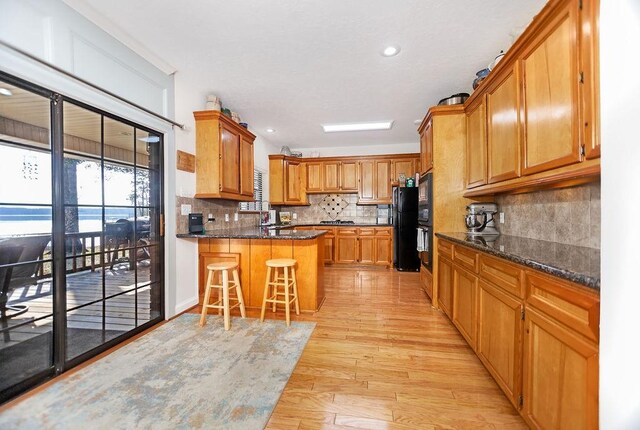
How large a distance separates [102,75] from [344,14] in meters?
1.99

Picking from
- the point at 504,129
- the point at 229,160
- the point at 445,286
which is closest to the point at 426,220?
the point at 445,286

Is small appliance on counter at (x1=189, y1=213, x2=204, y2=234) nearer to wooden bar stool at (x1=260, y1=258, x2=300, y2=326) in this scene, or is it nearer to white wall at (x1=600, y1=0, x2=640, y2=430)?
wooden bar stool at (x1=260, y1=258, x2=300, y2=326)

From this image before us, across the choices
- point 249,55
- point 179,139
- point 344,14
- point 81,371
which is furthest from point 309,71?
point 81,371

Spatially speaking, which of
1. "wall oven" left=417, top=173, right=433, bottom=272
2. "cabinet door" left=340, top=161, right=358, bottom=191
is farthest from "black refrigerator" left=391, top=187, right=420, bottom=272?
"wall oven" left=417, top=173, right=433, bottom=272

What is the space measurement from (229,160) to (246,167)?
1.62 feet

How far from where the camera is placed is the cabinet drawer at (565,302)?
0.92 meters

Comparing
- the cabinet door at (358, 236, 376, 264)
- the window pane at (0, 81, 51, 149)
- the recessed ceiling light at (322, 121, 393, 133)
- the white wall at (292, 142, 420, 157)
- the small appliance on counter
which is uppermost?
the recessed ceiling light at (322, 121, 393, 133)

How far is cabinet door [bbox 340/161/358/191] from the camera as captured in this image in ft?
19.3

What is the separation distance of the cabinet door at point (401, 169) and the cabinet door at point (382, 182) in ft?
0.28

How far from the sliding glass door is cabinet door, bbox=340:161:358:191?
4.00 meters

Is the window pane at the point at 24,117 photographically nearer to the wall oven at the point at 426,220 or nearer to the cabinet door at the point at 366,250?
the wall oven at the point at 426,220

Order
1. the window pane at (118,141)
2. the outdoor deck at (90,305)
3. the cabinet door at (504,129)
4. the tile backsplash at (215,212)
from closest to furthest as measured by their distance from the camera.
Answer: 1. the outdoor deck at (90,305)
2. the cabinet door at (504,129)
3. the window pane at (118,141)
4. the tile backsplash at (215,212)

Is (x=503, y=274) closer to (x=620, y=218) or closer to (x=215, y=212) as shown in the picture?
(x=620, y=218)

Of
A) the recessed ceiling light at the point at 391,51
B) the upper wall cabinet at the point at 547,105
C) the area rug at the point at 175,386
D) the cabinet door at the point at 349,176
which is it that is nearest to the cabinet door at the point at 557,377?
the upper wall cabinet at the point at 547,105
